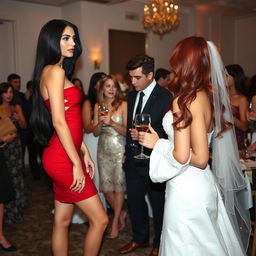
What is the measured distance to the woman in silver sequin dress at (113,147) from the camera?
345 centimetres

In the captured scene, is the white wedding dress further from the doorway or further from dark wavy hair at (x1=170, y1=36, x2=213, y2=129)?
the doorway

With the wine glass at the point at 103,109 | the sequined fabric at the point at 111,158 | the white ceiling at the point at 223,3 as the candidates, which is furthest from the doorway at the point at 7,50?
the wine glass at the point at 103,109

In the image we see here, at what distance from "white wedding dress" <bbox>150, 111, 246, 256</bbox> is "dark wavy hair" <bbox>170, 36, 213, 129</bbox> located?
231mm

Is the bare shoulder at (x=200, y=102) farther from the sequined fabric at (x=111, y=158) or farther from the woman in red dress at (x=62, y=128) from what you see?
the sequined fabric at (x=111, y=158)

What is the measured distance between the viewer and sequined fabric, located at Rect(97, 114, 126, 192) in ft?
11.4

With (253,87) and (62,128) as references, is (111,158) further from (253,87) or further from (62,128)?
(253,87)

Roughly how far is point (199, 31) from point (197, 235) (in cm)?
881

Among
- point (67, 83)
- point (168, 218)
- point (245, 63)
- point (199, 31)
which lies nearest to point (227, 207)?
point (168, 218)

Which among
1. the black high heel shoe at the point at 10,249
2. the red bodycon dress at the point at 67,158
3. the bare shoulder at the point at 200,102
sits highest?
the bare shoulder at the point at 200,102

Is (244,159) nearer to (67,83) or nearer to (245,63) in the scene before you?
(67,83)

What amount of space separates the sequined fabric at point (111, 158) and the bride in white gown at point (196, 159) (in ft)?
4.75

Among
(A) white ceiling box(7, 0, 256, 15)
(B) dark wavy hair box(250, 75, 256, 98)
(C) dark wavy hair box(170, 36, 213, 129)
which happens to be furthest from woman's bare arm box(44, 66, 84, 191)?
(A) white ceiling box(7, 0, 256, 15)

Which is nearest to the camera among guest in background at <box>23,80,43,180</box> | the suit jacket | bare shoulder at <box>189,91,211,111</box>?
bare shoulder at <box>189,91,211,111</box>

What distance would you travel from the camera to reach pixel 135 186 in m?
3.01
